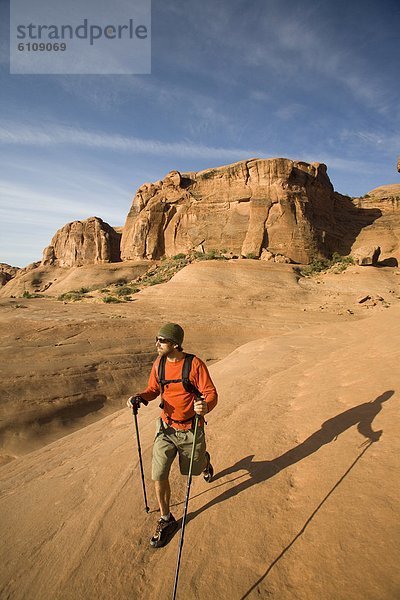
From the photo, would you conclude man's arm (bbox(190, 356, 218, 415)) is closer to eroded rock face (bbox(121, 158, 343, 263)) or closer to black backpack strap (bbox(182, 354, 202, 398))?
black backpack strap (bbox(182, 354, 202, 398))

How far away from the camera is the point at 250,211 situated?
112 feet

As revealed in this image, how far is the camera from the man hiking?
2918mm

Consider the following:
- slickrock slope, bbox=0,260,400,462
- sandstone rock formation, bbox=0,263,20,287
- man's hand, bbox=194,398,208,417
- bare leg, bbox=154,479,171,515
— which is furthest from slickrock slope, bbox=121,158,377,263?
sandstone rock formation, bbox=0,263,20,287

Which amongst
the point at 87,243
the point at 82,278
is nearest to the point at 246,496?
the point at 82,278

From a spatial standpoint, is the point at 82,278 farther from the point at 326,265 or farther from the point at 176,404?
the point at 176,404

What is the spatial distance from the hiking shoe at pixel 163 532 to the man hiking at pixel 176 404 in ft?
0.06

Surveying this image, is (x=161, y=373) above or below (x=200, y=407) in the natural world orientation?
above

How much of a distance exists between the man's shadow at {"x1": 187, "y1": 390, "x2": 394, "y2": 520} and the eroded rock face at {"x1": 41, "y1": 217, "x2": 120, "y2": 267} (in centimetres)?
5305

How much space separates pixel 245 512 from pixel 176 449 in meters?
0.79

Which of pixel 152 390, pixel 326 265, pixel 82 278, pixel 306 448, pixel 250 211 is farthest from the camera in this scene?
pixel 82 278

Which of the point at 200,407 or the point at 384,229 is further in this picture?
the point at 384,229

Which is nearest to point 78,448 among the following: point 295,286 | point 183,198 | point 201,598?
point 201,598

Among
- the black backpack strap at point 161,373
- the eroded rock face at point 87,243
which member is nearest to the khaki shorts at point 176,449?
the black backpack strap at point 161,373

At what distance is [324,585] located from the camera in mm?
1948
